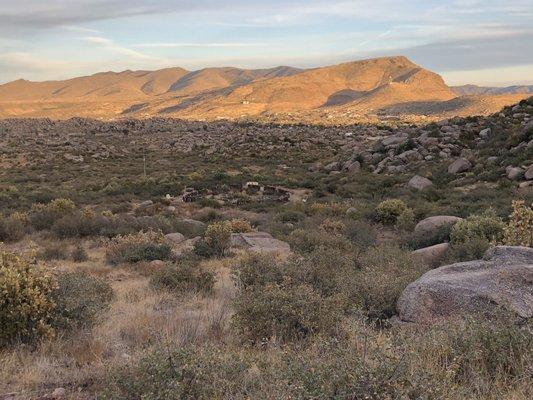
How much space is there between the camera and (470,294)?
19.5 feet

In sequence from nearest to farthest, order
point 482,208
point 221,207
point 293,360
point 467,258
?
1. point 293,360
2. point 467,258
3. point 482,208
4. point 221,207

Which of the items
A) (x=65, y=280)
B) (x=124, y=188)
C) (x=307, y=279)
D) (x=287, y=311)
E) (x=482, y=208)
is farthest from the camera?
(x=124, y=188)

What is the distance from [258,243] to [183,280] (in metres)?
4.96

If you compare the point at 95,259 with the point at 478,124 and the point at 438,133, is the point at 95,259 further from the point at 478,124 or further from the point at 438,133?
the point at 478,124

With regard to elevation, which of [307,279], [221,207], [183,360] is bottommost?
[221,207]

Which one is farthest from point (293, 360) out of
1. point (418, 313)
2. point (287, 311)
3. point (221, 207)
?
point (221, 207)

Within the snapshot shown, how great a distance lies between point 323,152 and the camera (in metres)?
45.7

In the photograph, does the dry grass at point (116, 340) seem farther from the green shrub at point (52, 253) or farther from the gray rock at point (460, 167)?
the gray rock at point (460, 167)

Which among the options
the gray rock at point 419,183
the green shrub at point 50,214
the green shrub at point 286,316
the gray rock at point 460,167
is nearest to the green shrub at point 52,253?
the green shrub at point 50,214

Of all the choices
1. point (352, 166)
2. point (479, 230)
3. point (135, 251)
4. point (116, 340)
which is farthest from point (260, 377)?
point (352, 166)

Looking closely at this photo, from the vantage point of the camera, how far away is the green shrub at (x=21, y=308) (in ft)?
18.4

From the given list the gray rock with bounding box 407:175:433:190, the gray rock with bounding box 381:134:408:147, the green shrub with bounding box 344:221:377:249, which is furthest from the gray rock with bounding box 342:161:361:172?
the green shrub with bounding box 344:221:377:249

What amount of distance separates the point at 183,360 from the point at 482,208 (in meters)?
15.4

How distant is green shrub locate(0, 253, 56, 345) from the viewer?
221 inches
